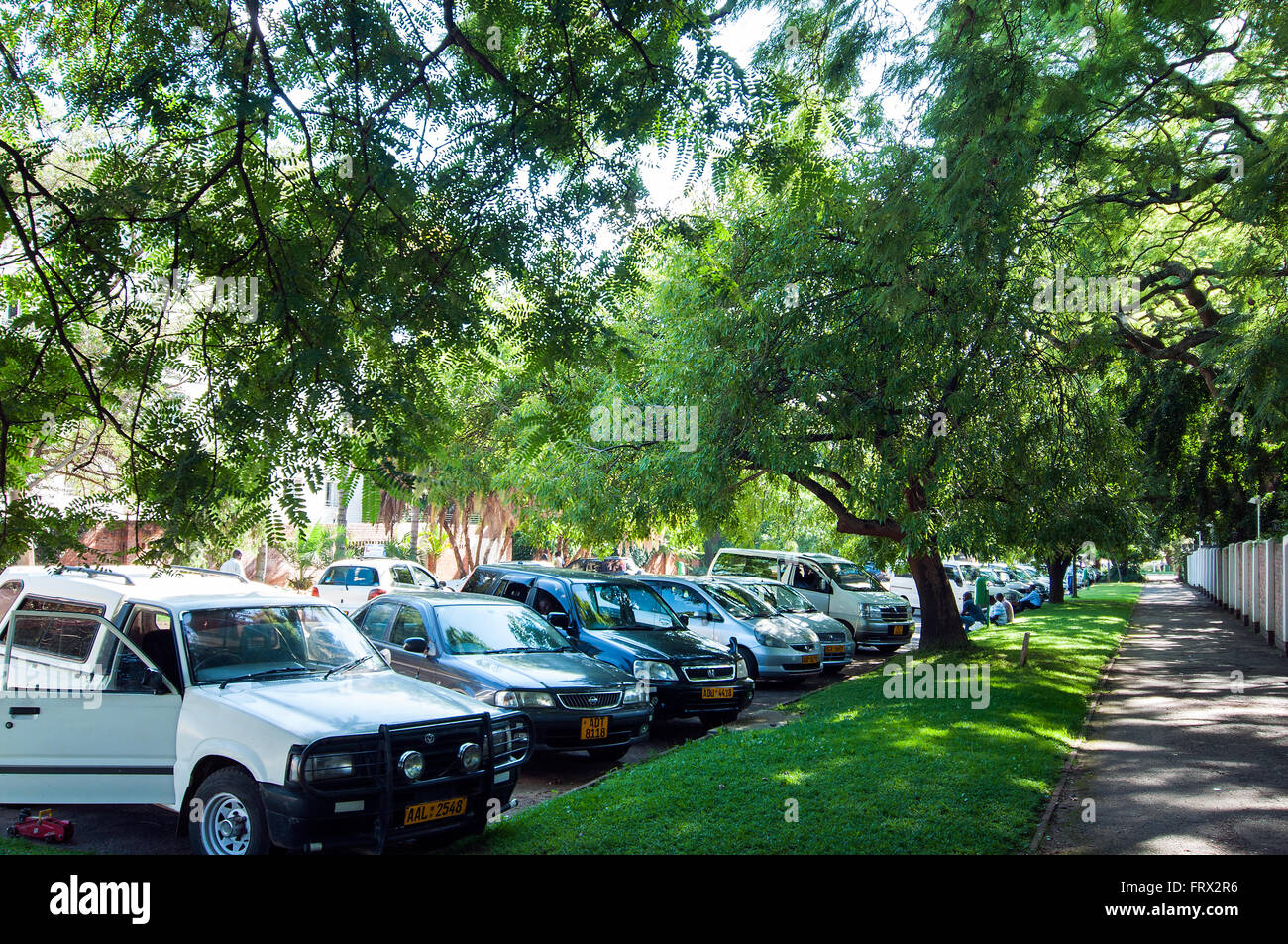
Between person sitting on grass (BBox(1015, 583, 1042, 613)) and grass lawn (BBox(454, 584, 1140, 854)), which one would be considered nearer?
grass lawn (BBox(454, 584, 1140, 854))

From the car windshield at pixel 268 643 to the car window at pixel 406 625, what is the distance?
2.09m

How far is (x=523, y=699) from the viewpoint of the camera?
8414 millimetres

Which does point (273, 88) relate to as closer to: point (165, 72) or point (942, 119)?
point (165, 72)

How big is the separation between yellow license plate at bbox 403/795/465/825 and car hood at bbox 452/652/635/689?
2535 mm

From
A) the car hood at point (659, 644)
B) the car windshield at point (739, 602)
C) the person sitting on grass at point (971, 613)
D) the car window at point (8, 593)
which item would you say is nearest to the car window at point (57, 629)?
the car window at point (8, 593)

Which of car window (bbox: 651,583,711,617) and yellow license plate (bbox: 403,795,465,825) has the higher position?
car window (bbox: 651,583,711,617)

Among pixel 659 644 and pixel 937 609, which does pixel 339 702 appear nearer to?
pixel 659 644

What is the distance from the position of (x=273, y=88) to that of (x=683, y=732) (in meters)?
8.44

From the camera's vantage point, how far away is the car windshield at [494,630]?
9266mm

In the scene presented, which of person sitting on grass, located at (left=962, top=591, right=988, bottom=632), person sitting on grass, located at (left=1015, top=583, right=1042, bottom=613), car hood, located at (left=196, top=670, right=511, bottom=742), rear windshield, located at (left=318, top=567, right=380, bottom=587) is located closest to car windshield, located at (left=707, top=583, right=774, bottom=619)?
car hood, located at (left=196, top=670, right=511, bottom=742)

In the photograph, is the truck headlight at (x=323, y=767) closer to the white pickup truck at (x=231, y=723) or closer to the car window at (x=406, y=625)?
the white pickup truck at (x=231, y=723)

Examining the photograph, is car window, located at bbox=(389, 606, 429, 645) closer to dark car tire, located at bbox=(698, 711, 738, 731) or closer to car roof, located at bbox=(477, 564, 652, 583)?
car roof, located at bbox=(477, 564, 652, 583)

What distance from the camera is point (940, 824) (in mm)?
6527

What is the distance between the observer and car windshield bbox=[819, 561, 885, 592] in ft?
68.9
